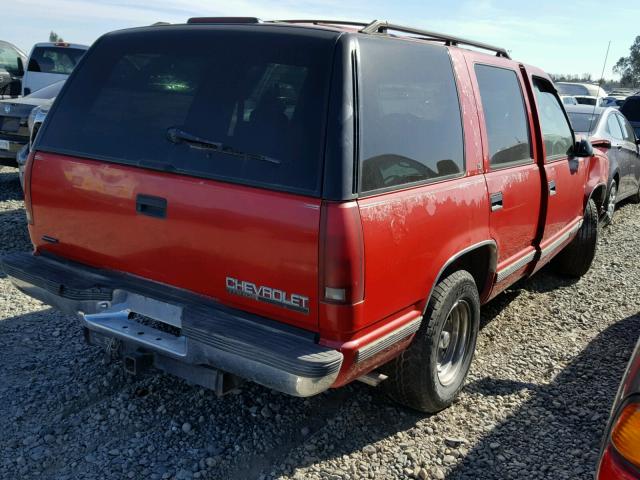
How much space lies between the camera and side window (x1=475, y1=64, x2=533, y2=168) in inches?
141

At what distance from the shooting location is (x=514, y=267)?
4.00 m

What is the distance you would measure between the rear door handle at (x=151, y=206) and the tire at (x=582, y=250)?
170 inches

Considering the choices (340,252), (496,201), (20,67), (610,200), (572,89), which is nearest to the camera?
(340,252)

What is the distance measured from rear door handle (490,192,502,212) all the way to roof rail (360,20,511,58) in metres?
0.91

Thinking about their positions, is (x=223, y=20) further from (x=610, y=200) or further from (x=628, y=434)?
(x=610, y=200)

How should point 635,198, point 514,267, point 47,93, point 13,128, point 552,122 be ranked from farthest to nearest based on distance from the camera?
point 635,198, point 47,93, point 13,128, point 552,122, point 514,267

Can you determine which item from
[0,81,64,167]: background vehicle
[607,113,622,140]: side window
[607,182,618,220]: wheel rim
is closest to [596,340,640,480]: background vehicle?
[607,182,618,220]: wheel rim

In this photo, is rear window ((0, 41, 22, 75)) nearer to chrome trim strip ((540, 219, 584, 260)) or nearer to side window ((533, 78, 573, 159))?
side window ((533, 78, 573, 159))

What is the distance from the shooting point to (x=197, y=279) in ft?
8.91

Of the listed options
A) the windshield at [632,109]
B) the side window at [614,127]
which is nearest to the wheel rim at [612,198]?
the side window at [614,127]

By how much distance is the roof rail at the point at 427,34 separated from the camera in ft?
9.32

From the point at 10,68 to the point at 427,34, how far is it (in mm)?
13839

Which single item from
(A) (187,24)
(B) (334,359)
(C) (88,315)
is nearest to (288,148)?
(B) (334,359)

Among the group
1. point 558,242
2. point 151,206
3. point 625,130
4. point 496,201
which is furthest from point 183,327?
point 625,130
